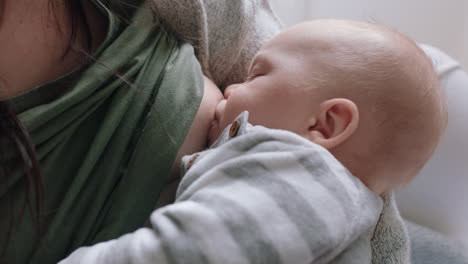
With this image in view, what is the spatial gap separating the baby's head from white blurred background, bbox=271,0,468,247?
404 mm

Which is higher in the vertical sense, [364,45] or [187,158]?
[364,45]

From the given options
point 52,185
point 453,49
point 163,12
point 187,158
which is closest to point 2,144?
point 52,185

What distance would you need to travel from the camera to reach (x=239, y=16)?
2.46ft

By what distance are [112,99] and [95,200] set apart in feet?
0.40

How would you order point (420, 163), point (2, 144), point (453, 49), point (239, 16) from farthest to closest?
point (453, 49) → point (239, 16) → point (420, 163) → point (2, 144)

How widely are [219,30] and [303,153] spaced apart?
0.33 meters

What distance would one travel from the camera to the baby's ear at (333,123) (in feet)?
1.75

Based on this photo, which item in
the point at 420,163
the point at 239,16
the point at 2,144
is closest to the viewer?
the point at 2,144

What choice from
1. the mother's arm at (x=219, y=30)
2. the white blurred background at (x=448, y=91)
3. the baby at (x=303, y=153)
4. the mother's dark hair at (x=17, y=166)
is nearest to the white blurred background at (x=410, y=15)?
the white blurred background at (x=448, y=91)

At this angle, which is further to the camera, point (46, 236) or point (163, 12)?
point (163, 12)

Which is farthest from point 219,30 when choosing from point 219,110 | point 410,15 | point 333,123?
point 410,15

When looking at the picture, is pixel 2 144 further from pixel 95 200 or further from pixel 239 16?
pixel 239 16

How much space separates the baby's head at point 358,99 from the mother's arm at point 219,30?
0.16 m

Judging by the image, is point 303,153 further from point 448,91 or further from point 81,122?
point 448,91
